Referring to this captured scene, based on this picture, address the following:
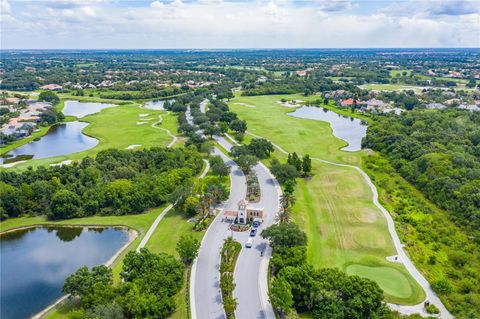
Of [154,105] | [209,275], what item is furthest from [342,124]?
[209,275]

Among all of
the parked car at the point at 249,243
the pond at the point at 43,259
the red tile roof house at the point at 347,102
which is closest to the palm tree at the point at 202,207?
the parked car at the point at 249,243

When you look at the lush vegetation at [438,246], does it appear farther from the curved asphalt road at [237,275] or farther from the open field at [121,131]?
the open field at [121,131]

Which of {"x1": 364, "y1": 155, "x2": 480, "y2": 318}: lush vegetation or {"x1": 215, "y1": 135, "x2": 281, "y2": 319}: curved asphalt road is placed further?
{"x1": 364, "y1": 155, "x2": 480, "y2": 318}: lush vegetation

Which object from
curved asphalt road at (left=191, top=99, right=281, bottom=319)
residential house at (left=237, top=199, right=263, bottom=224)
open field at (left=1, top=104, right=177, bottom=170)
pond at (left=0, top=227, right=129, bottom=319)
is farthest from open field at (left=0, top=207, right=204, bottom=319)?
open field at (left=1, top=104, right=177, bottom=170)

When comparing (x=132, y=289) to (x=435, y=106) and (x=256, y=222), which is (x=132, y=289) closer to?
(x=256, y=222)

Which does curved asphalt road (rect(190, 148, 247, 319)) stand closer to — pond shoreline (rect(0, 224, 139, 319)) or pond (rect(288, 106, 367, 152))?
pond shoreline (rect(0, 224, 139, 319))

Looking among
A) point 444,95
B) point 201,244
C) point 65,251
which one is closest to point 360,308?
point 201,244
